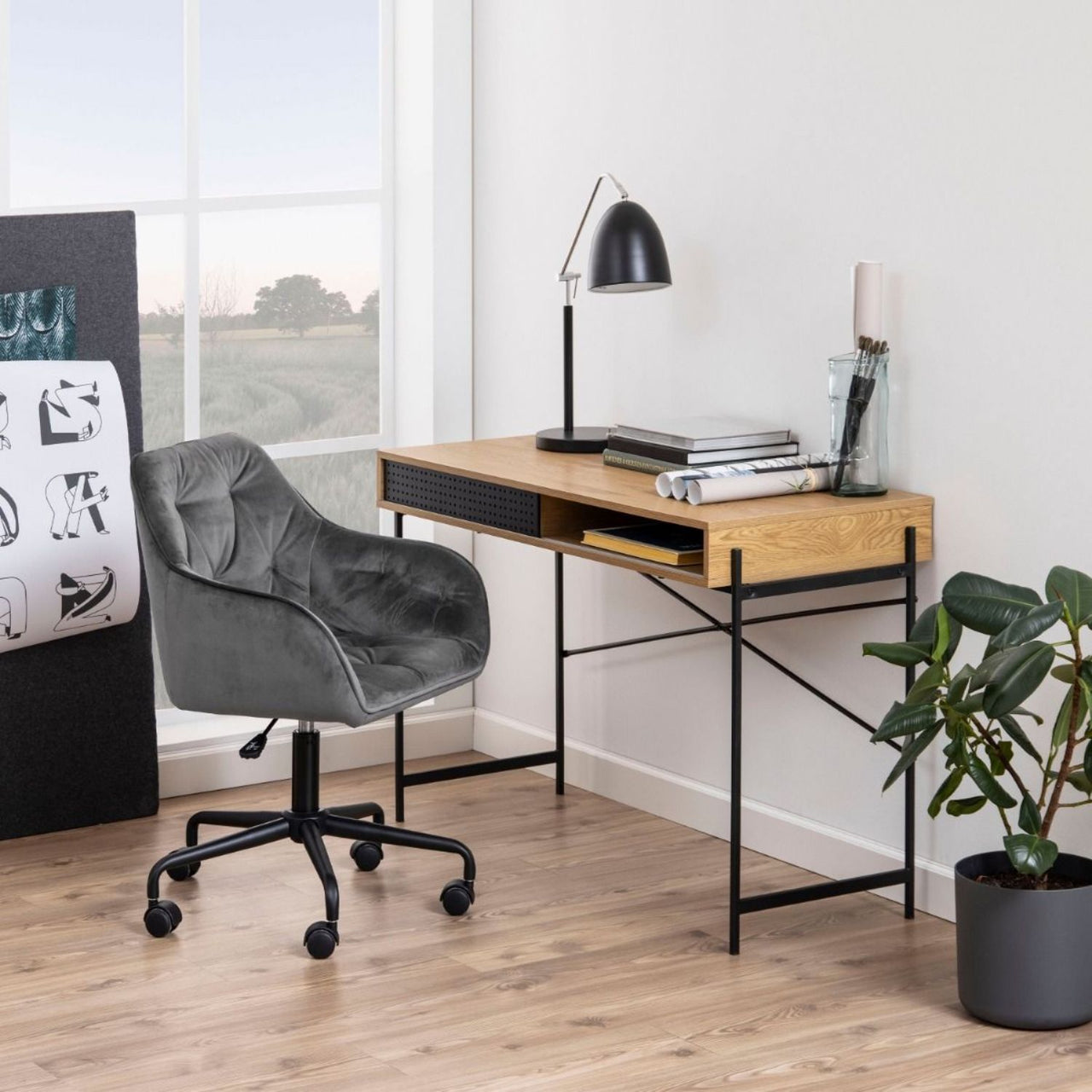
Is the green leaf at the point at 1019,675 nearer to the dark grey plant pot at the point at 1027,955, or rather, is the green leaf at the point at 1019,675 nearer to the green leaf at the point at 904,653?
the green leaf at the point at 904,653

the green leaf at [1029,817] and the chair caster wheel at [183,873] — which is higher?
the green leaf at [1029,817]

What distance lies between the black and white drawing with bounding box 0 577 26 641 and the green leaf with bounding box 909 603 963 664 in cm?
178

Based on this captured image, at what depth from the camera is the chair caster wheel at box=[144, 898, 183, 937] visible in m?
3.22

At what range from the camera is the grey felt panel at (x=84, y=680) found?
3.70m

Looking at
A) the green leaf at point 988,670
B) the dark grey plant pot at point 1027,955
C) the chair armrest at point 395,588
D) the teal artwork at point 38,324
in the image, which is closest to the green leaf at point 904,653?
the green leaf at point 988,670

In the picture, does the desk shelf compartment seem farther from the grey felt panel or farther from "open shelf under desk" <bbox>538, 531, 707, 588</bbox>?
the grey felt panel

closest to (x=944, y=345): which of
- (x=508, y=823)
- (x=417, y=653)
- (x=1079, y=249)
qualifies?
(x=1079, y=249)

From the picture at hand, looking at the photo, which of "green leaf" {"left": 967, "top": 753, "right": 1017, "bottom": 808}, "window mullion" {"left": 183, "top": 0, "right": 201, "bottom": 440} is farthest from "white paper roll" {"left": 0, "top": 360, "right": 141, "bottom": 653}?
"green leaf" {"left": 967, "top": 753, "right": 1017, "bottom": 808}

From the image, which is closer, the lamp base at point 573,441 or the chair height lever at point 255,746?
the chair height lever at point 255,746

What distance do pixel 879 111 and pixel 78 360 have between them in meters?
1.70

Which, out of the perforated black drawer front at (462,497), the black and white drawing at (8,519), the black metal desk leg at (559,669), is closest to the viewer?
the perforated black drawer front at (462,497)

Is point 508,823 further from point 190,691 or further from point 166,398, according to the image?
point 166,398

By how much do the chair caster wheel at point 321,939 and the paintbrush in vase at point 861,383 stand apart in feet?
4.14

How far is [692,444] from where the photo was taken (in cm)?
333
